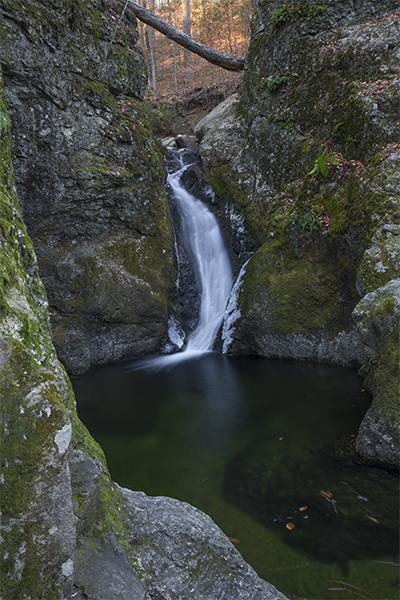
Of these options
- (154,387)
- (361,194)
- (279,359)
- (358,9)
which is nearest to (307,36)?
(358,9)

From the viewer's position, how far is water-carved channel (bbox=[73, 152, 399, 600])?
9.80 ft

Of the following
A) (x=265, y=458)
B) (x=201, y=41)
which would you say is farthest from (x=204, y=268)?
(x=201, y=41)

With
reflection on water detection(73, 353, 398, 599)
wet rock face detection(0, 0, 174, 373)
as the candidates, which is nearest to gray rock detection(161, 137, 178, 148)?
wet rock face detection(0, 0, 174, 373)

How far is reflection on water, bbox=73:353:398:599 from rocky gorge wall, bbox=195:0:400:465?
1.07 metres

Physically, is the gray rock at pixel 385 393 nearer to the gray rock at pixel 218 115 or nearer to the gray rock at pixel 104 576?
the gray rock at pixel 104 576

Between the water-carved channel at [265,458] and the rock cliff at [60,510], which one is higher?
the rock cliff at [60,510]

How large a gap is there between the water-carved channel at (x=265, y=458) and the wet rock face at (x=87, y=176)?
4.11 ft

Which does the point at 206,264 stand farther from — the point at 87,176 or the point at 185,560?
the point at 185,560

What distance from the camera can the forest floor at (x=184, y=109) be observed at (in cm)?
1692

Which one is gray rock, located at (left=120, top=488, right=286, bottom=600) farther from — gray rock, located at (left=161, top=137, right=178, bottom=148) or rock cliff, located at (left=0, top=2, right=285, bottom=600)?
gray rock, located at (left=161, top=137, right=178, bottom=148)

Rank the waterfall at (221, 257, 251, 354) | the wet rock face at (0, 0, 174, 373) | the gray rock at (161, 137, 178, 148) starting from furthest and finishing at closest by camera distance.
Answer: the gray rock at (161, 137, 178, 148) < the waterfall at (221, 257, 251, 354) < the wet rock face at (0, 0, 174, 373)

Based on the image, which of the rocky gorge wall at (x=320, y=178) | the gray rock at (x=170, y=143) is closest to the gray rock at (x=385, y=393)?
the rocky gorge wall at (x=320, y=178)

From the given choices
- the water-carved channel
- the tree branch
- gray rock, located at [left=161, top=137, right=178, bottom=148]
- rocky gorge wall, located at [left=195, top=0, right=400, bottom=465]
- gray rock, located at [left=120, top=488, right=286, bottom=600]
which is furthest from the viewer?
gray rock, located at [left=161, top=137, right=178, bottom=148]

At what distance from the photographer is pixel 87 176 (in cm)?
823
